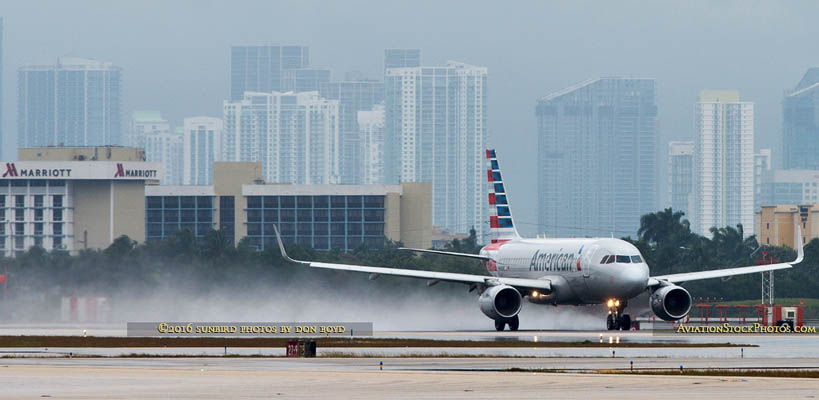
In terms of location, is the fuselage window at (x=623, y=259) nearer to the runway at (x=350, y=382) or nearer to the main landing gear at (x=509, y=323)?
the main landing gear at (x=509, y=323)

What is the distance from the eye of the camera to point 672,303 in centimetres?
7800

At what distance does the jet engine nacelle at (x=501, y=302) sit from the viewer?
253ft

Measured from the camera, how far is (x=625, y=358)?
4944 cm

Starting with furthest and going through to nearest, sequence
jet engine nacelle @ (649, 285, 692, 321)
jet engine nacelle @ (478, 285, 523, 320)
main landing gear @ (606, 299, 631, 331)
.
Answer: jet engine nacelle @ (649, 285, 692, 321)
jet engine nacelle @ (478, 285, 523, 320)
main landing gear @ (606, 299, 631, 331)

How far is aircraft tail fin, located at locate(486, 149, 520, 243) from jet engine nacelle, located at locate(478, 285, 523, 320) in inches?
515

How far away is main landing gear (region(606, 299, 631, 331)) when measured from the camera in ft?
253

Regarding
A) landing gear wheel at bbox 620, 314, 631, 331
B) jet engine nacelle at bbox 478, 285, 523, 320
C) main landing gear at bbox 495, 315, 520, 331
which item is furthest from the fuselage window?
main landing gear at bbox 495, 315, 520, 331

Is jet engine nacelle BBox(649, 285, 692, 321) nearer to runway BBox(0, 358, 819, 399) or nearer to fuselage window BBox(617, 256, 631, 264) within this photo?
fuselage window BBox(617, 256, 631, 264)

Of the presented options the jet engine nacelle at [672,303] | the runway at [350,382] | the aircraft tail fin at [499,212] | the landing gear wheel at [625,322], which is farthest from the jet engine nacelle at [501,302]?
the runway at [350,382]

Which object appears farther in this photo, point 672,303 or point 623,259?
point 672,303

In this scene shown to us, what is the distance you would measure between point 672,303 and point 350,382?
4211 cm

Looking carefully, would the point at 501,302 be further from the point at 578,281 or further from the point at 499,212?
the point at 499,212

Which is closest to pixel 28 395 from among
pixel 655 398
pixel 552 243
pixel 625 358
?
pixel 655 398

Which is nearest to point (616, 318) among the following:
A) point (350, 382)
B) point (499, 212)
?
point (499, 212)
